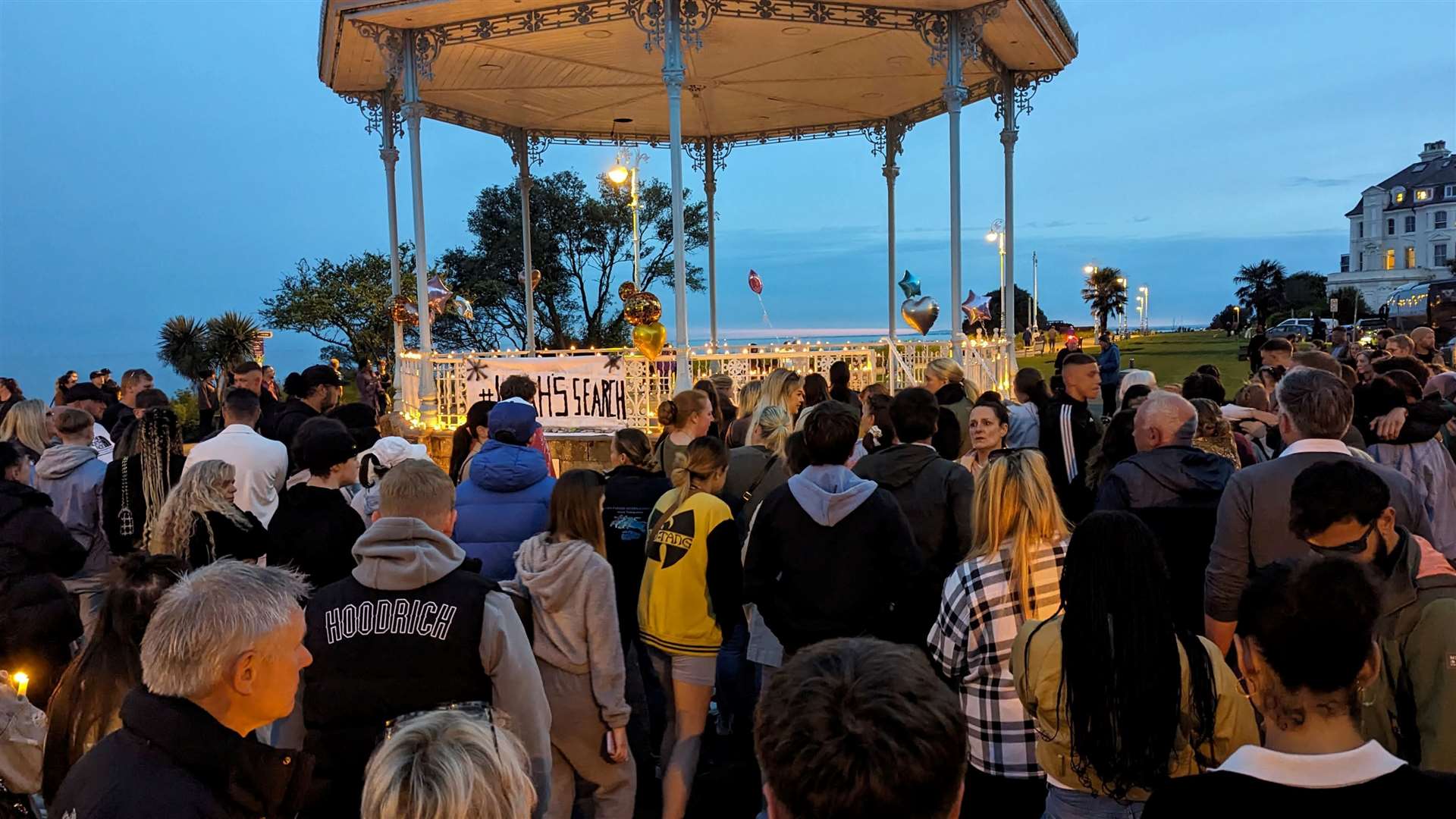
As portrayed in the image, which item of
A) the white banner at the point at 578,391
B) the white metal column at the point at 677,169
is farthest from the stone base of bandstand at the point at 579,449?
the white metal column at the point at 677,169

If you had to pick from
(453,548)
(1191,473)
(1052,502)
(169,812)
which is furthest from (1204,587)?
(169,812)

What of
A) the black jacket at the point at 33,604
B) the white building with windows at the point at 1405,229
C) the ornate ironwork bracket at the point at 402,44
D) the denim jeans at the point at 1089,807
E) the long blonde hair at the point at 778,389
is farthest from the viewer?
the white building with windows at the point at 1405,229

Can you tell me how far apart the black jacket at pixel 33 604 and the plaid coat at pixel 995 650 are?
3.19 metres

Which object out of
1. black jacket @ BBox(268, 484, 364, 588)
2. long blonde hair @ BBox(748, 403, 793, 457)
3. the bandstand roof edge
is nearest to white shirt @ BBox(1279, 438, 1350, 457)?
long blonde hair @ BBox(748, 403, 793, 457)

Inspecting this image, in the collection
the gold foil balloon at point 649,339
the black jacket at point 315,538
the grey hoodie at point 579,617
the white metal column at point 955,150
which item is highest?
the white metal column at point 955,150

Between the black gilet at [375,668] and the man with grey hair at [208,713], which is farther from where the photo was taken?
the black gilet at [375,668]

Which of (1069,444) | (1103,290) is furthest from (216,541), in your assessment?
(1103,290)

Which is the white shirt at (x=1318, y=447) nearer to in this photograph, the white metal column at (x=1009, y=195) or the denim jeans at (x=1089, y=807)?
the denim jeans at (x=1089, y=807)

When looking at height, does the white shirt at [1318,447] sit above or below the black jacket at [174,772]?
above

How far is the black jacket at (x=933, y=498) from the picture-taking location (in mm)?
4344

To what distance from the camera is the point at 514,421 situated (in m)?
4.52

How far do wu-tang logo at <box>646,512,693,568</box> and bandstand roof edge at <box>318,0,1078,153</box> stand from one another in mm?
8744

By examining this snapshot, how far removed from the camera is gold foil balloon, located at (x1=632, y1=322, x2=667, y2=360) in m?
12.4

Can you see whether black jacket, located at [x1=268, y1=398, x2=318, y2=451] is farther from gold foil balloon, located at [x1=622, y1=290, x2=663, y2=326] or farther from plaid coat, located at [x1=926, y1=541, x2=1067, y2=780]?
gold foil balloon, located at [x1=622, y1=290, x2=663, y2=326]
